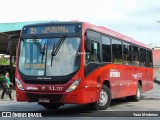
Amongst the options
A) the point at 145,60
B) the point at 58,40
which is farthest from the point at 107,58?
the point at 145,60

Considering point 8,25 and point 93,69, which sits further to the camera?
point 8,25

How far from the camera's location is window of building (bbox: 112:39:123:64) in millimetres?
14990

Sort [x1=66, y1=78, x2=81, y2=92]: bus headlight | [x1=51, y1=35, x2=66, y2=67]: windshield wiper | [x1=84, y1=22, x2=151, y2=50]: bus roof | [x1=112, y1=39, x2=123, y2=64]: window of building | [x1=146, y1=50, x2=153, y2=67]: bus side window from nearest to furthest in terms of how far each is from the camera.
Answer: [x1=66, y1=78, x2=81, y2=92]: bus headlight → [x1=51, y1=35, x2=66, y2=67]: windshield wiper → [x1=84, y1=22, x2=151, y2=50]: bus roof → [x1=112, y1=39, x2=123, y2=64]: window of building → [x1=146, y1=50, x2=153, y2=67]: bus side window

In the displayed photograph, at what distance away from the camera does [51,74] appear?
39.2 feet

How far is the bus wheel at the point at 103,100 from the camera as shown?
43.9 ft

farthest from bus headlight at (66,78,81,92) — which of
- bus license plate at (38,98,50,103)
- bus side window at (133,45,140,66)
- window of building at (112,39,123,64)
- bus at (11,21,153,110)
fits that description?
bus side window at (133,45,140,66)

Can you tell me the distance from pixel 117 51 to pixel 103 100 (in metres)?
2.58

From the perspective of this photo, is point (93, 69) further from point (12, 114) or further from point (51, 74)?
point (12, 114)

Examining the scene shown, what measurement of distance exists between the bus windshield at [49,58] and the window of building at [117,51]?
10.5 feet

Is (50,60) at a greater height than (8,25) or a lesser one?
lesser

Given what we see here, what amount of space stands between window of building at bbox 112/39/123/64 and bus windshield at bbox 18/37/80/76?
3.20 meters

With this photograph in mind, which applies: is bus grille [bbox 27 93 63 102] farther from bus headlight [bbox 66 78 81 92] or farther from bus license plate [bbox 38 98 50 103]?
bus headlight [bbox 66 78 81 92]

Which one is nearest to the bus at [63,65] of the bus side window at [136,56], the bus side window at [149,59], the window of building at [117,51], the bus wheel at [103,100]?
the bus wheel at [103,100]

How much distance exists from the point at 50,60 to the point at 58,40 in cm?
70
